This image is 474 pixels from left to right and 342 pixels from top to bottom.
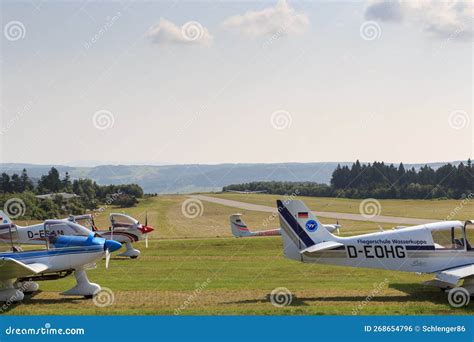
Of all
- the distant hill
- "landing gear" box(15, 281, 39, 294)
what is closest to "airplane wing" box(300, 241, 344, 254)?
"landing gear" box(15, 281, 39, 294)

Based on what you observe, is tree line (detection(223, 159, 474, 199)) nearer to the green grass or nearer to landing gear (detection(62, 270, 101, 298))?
the green grass

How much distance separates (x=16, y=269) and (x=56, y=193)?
45.3 metres

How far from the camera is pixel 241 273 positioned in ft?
65.8

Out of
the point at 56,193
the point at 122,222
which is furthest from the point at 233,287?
the point at 56,193

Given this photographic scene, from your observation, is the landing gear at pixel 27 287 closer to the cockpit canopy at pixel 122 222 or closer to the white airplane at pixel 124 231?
the white airplane at pixel 124 231

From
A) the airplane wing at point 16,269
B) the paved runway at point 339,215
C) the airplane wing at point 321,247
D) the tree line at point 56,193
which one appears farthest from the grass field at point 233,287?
the tree line at point 56,193

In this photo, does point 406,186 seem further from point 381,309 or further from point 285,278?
point 381,309

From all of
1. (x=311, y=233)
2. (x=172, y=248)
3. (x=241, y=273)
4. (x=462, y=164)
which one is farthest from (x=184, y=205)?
(x=311, y=233)

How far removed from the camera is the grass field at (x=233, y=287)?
527 inches

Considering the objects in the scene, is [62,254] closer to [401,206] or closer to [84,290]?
[84,290]

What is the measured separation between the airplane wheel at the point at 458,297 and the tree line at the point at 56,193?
34511 millimetres

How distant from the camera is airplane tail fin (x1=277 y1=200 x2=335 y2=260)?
602 inches

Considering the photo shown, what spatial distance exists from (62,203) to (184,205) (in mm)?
21514

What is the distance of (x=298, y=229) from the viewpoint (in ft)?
50.3
